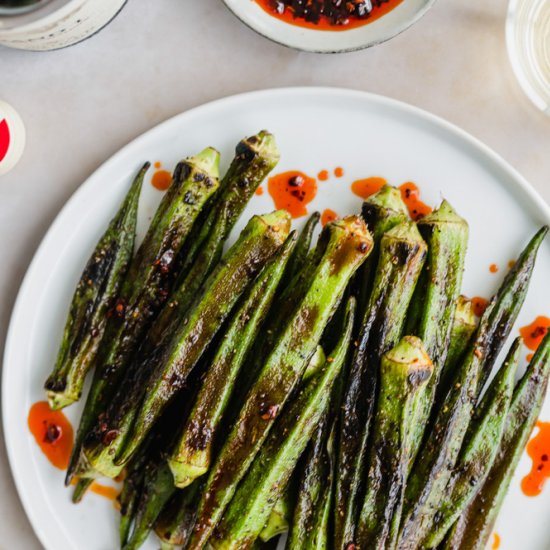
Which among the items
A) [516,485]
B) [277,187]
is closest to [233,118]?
[277,187]

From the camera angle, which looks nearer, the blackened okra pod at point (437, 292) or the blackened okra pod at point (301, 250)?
the blackened okra pod at point (437, 292)

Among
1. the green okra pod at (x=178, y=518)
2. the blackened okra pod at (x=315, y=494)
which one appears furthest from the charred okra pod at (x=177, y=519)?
the blackened okra pod at (x=315, y=494)

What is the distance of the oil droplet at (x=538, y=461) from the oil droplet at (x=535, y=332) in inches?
13.1

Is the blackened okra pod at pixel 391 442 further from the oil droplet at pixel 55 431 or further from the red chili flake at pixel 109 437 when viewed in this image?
the oil droplet at pixel 55 431

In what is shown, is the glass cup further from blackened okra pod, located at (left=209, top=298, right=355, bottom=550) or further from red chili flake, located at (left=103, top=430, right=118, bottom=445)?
red chili flake, located at (left=103, top=430, right=118, bottom=445)

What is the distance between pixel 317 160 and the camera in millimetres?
3148

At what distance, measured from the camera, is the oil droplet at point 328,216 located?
314 centimetres

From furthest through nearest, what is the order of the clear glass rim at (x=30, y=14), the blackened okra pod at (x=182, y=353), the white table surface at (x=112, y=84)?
the white table surface at (x=112, y=84) < the blackened okra pod at (x=182, y=353) < the clear glass rim at (x=30, y=14)

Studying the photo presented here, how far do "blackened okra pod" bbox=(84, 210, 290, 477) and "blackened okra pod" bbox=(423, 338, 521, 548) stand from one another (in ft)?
3.50

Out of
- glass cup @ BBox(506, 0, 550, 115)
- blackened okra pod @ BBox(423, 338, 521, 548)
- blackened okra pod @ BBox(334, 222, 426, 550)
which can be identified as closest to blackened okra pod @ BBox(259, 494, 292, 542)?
blackened okra pod @ BBox(334, 222, 426, 550)

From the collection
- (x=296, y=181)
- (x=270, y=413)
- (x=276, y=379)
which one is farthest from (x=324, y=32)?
(x=270, y=413)

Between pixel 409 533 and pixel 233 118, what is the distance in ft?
5.98

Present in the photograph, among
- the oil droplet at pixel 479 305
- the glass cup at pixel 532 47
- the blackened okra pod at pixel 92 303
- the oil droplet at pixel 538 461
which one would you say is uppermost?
the glass cup at pixel 532 47

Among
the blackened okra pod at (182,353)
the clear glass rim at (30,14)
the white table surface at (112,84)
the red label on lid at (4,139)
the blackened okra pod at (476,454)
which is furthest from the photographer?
the white table surface at (112,84)
